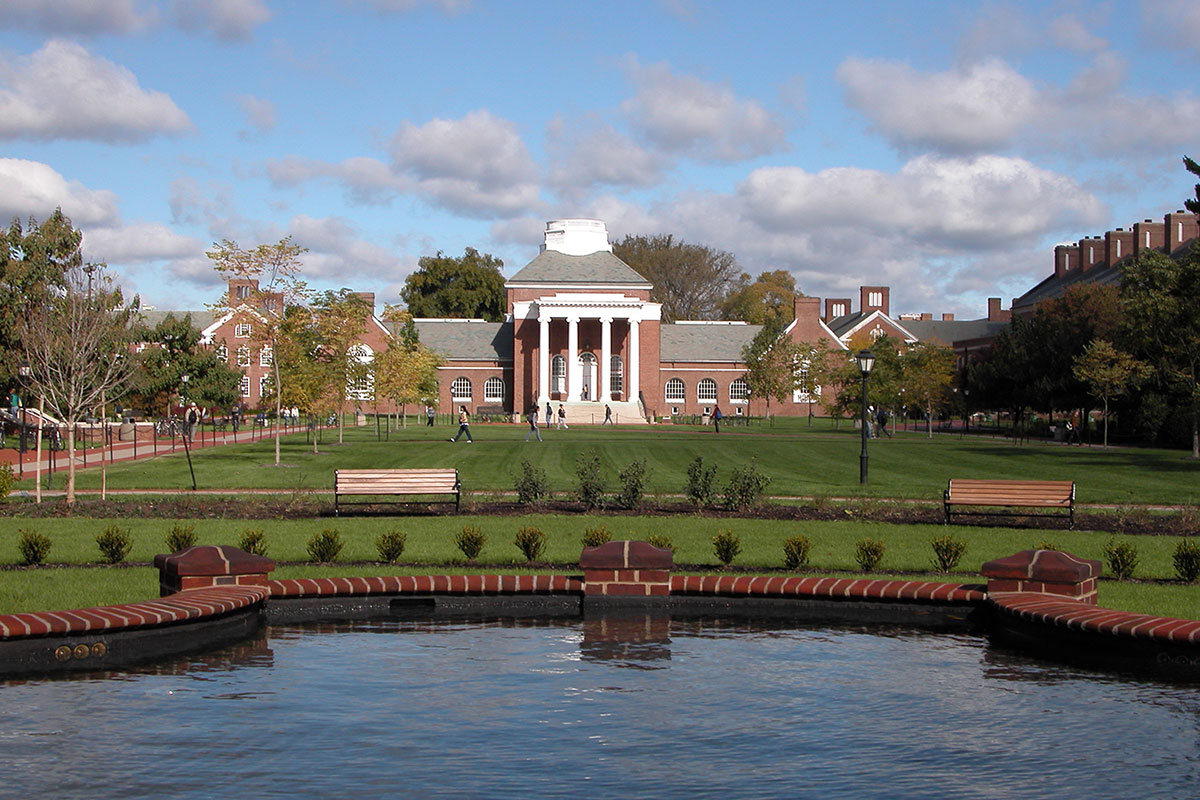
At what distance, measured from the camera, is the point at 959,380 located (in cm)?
7800

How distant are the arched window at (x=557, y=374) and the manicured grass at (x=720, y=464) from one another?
33.6 metres

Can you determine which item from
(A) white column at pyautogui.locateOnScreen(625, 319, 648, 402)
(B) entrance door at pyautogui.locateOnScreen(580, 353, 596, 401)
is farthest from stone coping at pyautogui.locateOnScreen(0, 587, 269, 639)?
(B) entrance door at pyautogui.locateOnScreen(580, 353, 596, 401)

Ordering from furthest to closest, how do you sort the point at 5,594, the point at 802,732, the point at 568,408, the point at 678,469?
the point at 568,408 → the point at 678,469 → the point at 5,594 → the point at 802,732

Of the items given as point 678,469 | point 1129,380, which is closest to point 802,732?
point 678,469

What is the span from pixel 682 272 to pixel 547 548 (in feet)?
343

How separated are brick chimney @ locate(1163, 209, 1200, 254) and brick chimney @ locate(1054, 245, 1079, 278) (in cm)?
1631

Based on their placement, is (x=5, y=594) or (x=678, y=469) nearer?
(x=5, y=594)

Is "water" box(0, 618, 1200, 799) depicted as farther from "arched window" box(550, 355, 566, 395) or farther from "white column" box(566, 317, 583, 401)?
"arched window" box(550, 355, 566, 395)

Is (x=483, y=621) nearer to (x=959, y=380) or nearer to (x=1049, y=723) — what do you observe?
(x=1049, y=723)

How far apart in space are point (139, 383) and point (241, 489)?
20.1 meters

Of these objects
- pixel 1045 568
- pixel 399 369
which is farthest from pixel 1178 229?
pixel 1045 568

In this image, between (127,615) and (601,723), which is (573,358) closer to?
(127,615)

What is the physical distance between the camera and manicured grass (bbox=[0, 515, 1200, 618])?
11.3 metres

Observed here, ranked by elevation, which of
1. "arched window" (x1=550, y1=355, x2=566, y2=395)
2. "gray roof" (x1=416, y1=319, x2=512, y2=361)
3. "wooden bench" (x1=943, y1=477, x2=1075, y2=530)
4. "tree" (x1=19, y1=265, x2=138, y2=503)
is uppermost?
"gray roof" (x1=416, y1=319, x2=512, y2=361)
